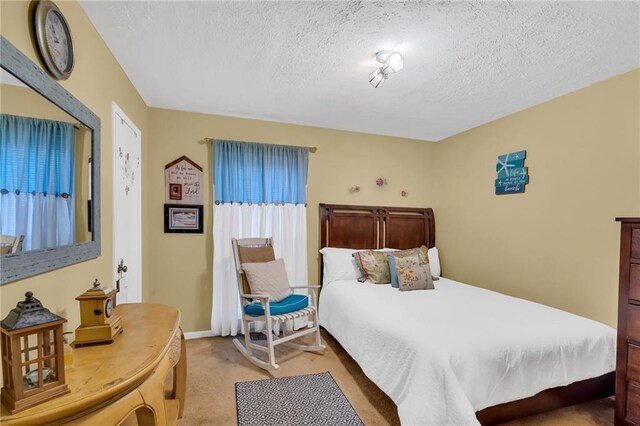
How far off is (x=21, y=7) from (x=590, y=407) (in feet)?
12.4

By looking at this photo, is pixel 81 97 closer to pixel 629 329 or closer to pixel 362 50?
pixel 362 50

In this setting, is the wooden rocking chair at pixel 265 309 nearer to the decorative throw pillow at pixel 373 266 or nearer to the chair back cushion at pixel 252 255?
the chair back cushion at pixel 252 255

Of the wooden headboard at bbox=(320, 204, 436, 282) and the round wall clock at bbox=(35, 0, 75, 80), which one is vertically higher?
the round wall clock at bbox=(35, 0, 75, 80)

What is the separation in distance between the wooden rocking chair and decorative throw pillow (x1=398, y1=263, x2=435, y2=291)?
2.74 ft

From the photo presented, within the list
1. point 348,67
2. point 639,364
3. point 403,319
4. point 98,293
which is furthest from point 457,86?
point 98,293

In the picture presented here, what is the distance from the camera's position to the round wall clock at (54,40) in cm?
117

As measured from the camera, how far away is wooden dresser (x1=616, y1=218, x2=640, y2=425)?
1690 mm

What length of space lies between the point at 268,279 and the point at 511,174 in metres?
2.66

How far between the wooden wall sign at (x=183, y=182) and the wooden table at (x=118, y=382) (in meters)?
1.81

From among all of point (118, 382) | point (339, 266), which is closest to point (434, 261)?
point (339, 266)

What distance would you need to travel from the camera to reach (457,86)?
246cm

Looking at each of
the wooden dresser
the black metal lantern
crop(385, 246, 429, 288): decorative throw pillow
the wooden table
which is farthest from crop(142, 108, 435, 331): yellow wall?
the wooden dresser

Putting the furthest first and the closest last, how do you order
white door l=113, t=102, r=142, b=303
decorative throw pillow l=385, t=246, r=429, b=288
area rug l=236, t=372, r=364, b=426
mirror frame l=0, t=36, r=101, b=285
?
decorative throw pillow l=385, t=246, r=429, b=288 → white door l=113, t=102, r=142, b=303 → area rug l=236, t=372, r=364, b=426 → mirror frame l=0, t=36, r=101, b=285

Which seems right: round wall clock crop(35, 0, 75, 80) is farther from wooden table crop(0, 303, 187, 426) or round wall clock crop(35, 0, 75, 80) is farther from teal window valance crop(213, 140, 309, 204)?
teal window valance crop(213, 140, 309, 204)
